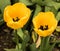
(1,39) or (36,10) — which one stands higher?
(36,10)

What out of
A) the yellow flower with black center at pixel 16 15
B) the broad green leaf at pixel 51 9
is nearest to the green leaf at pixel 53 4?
the broad green leaf at pixel 51 9

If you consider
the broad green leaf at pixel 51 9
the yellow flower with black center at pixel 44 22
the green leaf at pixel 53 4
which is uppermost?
the yellow flower with black center at pixel 44 22

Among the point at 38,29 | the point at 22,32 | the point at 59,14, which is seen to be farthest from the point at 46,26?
the point at 59,14

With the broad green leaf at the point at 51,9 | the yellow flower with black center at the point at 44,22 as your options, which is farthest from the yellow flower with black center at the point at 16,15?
the broad green leaf at the point at 51,9

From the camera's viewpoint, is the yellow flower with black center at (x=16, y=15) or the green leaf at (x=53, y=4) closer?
the yellow flower with black center at (x=16, y=15)

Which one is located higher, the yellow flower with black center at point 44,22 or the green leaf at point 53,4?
the yellow flower with black center at point 44,22

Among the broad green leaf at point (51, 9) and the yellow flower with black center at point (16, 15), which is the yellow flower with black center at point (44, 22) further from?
the broad green leaf at point (51, 9)

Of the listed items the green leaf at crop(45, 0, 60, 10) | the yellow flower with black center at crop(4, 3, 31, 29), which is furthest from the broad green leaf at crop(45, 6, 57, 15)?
the yellow flower with black center at crop(4, 3, 31, 29)

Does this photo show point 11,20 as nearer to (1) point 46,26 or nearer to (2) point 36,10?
(1) point 46,26

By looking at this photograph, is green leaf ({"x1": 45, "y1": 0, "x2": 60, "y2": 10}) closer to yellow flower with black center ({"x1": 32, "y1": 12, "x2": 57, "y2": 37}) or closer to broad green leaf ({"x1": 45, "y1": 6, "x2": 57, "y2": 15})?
broad green leaf ({"x1": 45, "y1": 6, "x2": 57, "y2": 15})
